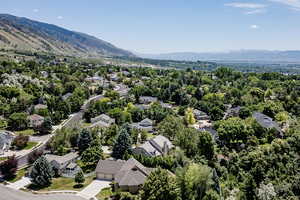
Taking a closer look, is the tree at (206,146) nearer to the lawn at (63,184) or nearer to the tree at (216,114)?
the lawn at (63,184)

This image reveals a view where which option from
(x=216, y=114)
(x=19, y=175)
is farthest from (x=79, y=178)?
(x=216, y=114)

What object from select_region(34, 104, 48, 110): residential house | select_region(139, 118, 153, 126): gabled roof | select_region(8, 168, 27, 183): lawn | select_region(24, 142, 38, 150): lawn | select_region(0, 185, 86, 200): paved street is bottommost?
select_region(24, 142, 38, 150): lawn

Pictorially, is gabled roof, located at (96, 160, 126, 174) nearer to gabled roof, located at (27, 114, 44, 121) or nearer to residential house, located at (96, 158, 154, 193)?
residential house, located at (96, 158, 154, 193)

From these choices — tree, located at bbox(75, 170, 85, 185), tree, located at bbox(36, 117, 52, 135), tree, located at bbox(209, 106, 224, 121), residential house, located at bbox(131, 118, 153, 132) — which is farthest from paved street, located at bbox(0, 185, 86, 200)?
tree, located at bbox(209, 106, 224, 121)

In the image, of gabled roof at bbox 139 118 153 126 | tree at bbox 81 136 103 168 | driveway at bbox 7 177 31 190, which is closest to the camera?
driveway at bbox 7 177 31 190

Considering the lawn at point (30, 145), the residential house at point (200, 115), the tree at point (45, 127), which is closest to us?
the lawn at point (30, 145)

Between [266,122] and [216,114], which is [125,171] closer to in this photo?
[266,122]

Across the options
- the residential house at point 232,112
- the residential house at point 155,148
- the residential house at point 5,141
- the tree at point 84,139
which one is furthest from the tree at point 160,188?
the residential house at point 232,112
